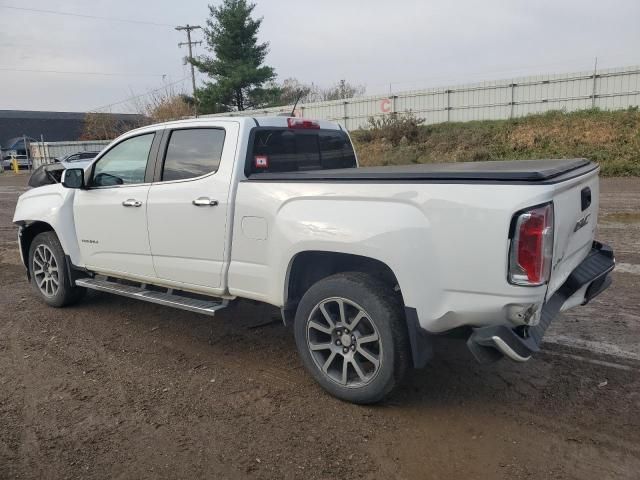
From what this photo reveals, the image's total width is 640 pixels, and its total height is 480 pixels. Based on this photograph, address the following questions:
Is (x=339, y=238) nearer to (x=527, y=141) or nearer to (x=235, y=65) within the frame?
(x=527, y=141)

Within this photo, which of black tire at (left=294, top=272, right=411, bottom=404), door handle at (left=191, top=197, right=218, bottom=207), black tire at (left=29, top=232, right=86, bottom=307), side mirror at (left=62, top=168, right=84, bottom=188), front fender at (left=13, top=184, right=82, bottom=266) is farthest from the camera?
black tire at (left=29, top=232, right=86, bottom=307)

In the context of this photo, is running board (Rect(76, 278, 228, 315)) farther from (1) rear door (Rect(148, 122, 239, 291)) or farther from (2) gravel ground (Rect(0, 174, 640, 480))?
(2) gravel ground (Rect(0, 174, 640, 480))

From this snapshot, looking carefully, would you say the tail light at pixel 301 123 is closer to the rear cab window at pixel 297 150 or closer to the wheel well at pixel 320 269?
the rear cab window at pixel 297 150

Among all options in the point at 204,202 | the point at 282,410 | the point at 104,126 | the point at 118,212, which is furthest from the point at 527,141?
the point at 104,126

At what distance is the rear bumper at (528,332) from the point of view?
2924 millimetres

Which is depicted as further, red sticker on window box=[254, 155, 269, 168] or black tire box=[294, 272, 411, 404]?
red sticker on window box=[254, 155, 269, 168]

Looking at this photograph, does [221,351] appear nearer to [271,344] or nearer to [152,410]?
[271,344]

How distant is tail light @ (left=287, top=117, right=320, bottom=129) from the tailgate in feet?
7.69

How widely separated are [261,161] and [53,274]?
3031mm

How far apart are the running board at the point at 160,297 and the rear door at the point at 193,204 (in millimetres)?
134

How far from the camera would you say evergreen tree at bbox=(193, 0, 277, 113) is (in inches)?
1519

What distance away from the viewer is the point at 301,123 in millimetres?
4773

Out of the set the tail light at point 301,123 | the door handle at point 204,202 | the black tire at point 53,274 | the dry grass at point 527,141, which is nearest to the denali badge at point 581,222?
the tail light at point 301,123

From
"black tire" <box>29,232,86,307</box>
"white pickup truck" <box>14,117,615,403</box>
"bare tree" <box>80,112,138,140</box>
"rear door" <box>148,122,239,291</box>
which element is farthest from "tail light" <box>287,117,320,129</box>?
"bare tree" <box>80,112,138,140</box>
